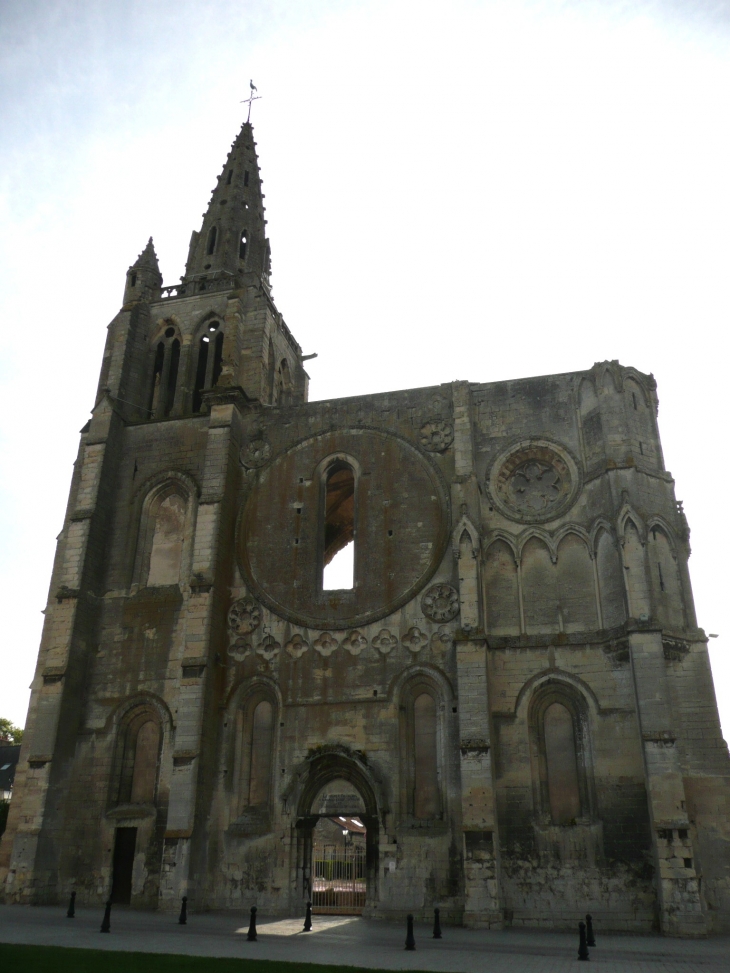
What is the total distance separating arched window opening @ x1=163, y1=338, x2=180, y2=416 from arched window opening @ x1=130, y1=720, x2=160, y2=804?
10.4 m

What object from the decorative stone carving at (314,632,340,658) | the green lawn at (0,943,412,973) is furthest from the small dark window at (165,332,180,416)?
the green lawn at (0,943,412,973)

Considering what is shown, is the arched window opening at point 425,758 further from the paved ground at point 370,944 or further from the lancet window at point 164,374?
the lancet window at point 164,374

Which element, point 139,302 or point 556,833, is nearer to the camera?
point 556,833

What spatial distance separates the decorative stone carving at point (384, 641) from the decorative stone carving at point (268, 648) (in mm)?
2632

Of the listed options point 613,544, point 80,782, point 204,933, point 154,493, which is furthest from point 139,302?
point 204,933

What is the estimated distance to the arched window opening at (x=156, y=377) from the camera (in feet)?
87.2

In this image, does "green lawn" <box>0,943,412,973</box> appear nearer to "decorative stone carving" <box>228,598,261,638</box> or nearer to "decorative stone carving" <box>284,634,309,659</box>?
"decorative stone carving" <box>284,634,309,659</box>

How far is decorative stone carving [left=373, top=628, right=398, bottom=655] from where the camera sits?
20.1 metres

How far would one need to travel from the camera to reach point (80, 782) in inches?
804

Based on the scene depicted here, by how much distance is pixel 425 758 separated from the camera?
62.2 ft

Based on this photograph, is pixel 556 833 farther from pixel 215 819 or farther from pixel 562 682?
pixel 215 819

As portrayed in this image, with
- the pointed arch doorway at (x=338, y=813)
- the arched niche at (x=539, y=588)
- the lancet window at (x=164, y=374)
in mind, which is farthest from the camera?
the lancet window at (x=164, y=374)

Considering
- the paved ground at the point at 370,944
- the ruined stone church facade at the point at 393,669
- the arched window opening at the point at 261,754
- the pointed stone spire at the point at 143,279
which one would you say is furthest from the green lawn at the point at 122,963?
the pointed stone spire at the point at 143,279

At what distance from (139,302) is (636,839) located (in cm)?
2237
